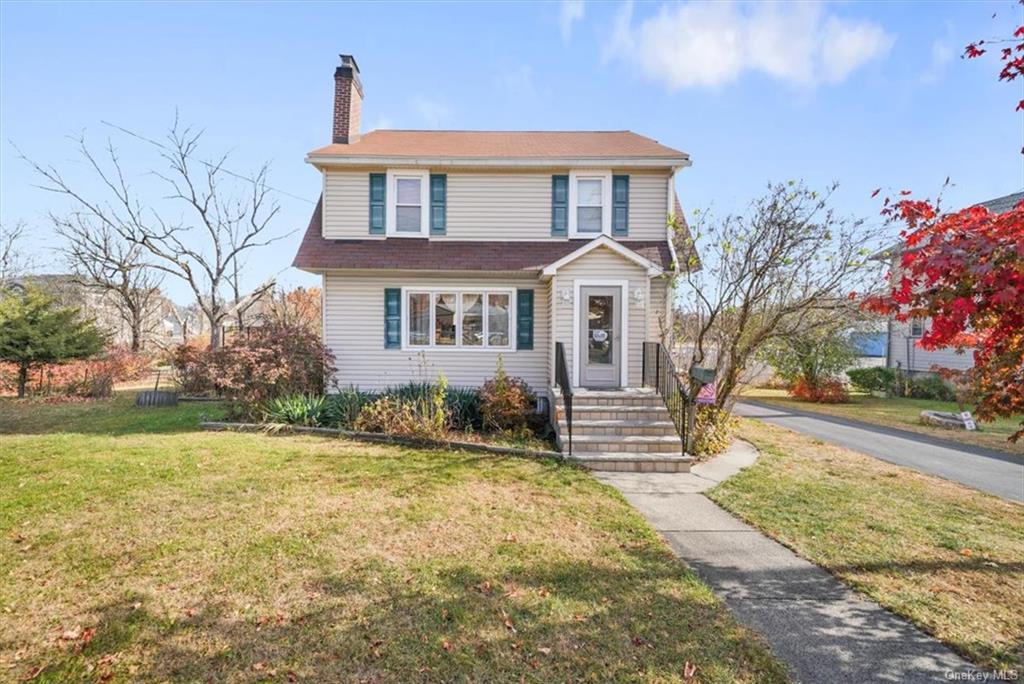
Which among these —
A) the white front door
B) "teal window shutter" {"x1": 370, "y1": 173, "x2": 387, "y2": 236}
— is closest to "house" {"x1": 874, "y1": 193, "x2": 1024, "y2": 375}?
the white front door

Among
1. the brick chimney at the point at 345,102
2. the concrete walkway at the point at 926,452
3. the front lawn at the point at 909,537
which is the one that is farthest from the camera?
the brick chimney at the point at 345,102

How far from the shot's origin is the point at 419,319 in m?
11.8

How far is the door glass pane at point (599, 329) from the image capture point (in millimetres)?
10719

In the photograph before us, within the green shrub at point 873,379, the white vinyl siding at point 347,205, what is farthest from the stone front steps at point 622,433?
the green shrub at point 873,379

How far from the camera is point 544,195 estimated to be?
1191cm

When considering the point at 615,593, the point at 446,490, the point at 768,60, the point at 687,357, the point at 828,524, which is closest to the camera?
the point at 615,593

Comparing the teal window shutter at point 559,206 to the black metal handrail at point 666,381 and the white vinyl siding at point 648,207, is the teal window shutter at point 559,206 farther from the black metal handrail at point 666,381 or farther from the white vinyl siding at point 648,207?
the black metal handrail at point 666,381

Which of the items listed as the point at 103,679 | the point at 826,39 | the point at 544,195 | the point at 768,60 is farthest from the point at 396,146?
the point at 103,679

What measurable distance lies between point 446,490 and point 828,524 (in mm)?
4689

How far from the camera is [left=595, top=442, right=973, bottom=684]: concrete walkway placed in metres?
3.01

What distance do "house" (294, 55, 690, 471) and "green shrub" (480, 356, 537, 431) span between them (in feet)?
5.10

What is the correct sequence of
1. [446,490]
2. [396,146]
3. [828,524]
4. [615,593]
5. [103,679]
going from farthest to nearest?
1. [396,146]
2. [446,490]
3. [828,524]
4. [615,593]
5. [103,679]

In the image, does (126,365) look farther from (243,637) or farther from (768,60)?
(768,60)

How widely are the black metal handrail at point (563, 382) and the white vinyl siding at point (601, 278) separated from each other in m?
0.43
